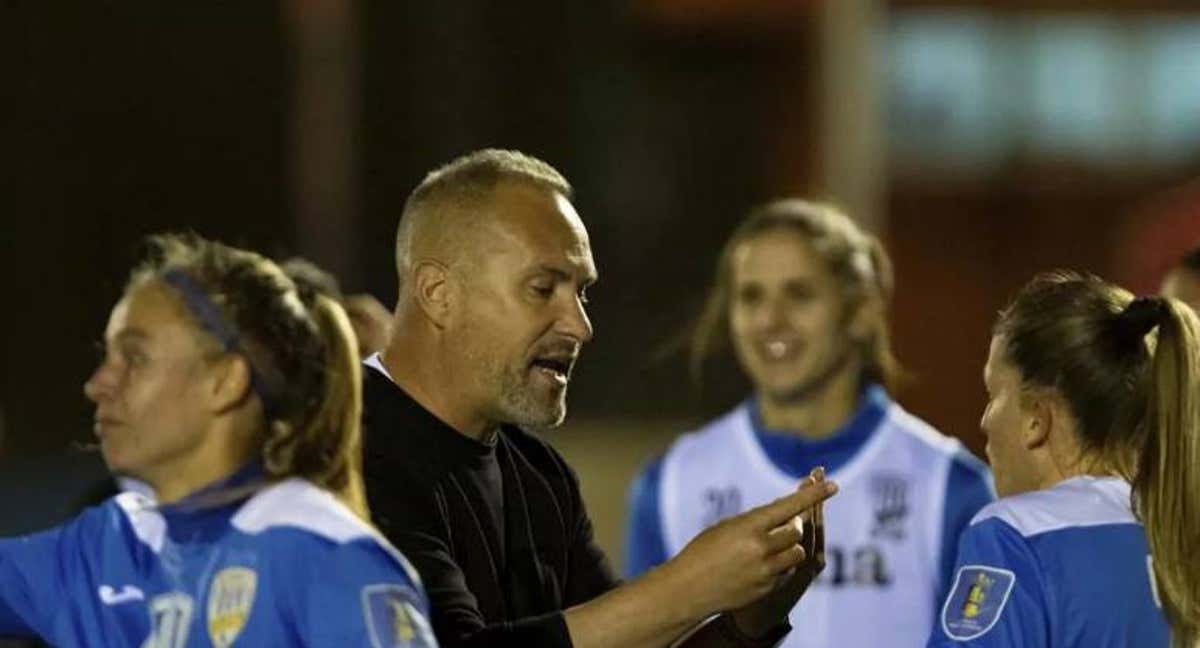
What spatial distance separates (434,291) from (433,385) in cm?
15

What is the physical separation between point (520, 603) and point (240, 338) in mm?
810

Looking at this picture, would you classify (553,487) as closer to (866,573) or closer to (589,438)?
(866,573)

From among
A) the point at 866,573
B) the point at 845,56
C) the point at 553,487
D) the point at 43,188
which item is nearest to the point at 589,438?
the point at 845,56

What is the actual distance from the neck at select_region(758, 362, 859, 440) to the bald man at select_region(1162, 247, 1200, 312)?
3.09 ft

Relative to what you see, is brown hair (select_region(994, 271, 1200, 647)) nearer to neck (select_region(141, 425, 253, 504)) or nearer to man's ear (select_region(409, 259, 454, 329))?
man's ear (select_region(409, 259, 454, 329))

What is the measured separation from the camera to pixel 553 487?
451 cm

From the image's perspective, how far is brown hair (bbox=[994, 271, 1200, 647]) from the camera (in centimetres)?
407

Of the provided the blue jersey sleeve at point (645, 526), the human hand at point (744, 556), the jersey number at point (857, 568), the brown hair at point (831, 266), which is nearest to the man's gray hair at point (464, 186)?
the human hand at point (744, 556)

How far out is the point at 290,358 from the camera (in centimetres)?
370

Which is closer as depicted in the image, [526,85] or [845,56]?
[845,56]

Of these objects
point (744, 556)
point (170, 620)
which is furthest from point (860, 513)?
point (170, 620)

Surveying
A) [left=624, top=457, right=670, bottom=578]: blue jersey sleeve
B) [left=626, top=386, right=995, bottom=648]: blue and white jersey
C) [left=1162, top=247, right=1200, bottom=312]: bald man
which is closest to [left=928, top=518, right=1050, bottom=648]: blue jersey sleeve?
[left=1162, top=247, right=1200, bottom=312]: bald man

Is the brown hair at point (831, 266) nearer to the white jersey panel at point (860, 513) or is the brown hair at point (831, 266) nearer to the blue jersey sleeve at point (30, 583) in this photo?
the white jersey panel at point (860, 513)

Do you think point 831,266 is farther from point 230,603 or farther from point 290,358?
point 230,603
